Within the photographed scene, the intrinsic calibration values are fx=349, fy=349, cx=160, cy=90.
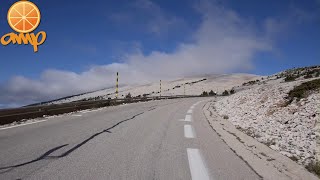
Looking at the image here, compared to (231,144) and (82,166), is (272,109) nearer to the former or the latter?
(231,144)

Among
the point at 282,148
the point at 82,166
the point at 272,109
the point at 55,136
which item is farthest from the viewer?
the point at 272,109

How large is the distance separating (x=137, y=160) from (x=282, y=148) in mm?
4124

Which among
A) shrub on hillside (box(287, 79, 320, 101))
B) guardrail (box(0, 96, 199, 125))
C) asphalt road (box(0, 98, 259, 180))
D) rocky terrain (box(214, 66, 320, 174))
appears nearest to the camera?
asphalt road (box(0, 98, 259, 180))

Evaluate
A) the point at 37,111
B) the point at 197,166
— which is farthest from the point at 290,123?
the point at 37,111

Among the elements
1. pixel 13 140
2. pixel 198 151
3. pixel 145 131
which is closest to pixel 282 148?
pixel 198 151

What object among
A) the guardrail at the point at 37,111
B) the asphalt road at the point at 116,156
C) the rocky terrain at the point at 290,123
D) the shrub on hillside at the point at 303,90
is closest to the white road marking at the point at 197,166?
the asphalt road at the point at 116,156

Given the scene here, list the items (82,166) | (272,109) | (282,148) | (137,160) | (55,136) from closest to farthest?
(82,166) < (137,160) < (282,148) < (55,136) < (272,109)

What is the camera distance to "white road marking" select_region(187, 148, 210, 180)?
5831 mm

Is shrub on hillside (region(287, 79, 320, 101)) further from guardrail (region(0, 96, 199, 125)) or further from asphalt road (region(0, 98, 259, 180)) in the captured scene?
guardrail (region(0, 96, 199, 125))

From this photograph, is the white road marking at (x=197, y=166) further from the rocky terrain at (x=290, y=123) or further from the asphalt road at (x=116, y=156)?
the rocky terrain at (x=290, y=123)

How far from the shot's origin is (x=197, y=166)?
6.56m

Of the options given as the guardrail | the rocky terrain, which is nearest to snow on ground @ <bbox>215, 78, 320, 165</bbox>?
the rocky terrain

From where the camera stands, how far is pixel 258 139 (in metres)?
10.6

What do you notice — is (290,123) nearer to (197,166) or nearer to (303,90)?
(303,90)
